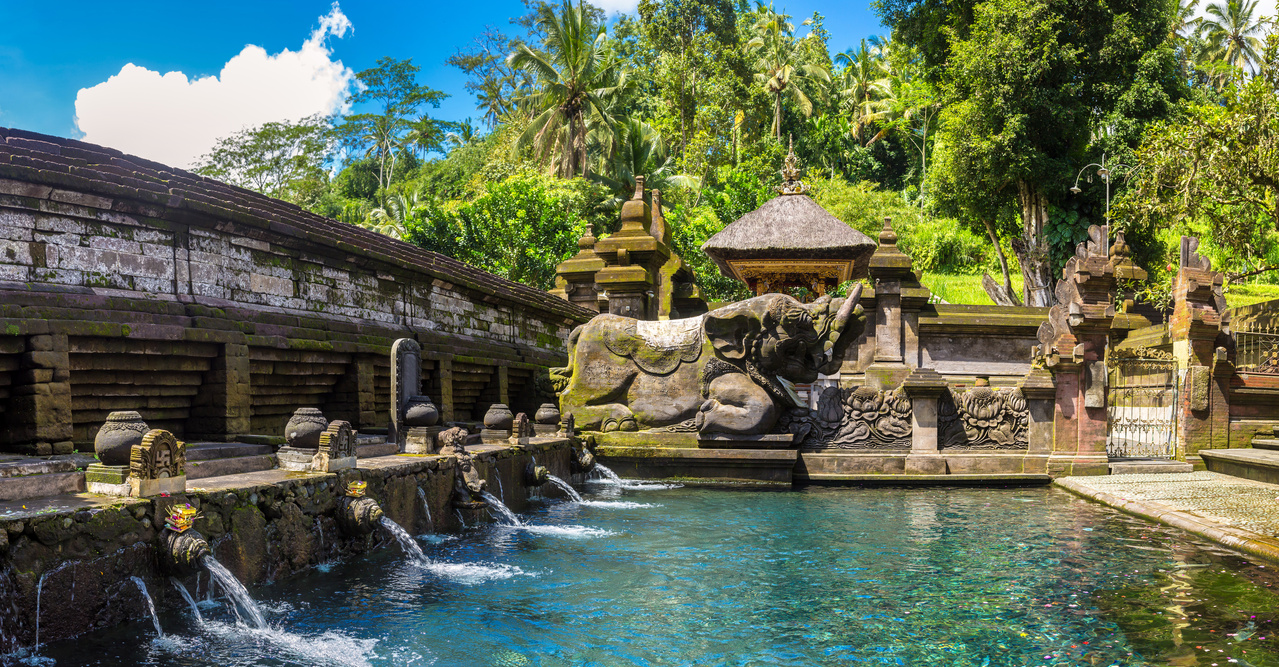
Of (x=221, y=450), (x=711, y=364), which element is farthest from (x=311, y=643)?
(x=711, y=364)

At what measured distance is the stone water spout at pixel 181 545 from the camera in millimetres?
4777


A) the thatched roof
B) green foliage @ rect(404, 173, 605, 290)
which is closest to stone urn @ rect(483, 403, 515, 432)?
the thatched roof

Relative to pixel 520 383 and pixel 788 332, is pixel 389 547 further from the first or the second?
pixel 520 383

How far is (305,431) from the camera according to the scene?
6.42 metres

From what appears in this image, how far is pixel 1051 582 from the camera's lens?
6305mm

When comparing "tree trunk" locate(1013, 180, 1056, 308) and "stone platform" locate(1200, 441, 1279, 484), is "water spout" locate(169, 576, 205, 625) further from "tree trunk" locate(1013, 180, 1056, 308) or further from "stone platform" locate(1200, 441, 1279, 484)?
"tree trunk" locate(1013, 180, 1056, 308)

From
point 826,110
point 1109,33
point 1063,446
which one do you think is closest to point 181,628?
point 1063,446

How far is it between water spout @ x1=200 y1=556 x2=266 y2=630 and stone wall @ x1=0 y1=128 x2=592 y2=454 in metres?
2.61

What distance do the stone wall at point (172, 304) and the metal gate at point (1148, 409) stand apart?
986 cm

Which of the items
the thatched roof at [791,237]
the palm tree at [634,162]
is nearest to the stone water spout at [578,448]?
the thatched roof at [791,237]

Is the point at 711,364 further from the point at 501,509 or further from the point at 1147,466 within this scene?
the point at 1147,466

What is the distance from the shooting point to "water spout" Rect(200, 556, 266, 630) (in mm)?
4926

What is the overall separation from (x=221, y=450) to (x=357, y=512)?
154cm

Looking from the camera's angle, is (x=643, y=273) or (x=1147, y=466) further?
(x=643, y=273)
